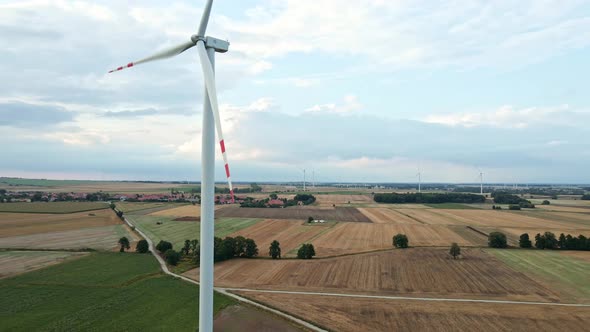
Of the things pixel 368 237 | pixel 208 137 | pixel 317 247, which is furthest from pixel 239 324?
pixel 368 237

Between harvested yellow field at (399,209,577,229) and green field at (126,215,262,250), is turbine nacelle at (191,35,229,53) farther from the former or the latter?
harvested yellow field at (399,209,577,229)

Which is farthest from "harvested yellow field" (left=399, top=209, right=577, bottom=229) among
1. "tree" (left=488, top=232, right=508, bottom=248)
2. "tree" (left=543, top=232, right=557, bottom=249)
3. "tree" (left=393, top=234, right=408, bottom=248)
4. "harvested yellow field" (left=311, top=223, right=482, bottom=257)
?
"tree" (left=393, top=234, right=408, bottom=248)

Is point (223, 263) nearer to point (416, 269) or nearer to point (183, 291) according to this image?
point (183, 291)

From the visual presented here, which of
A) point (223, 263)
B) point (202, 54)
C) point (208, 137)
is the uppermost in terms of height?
point (202, 54)

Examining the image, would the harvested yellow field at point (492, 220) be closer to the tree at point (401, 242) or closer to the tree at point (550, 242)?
the tree at point (550, 242)

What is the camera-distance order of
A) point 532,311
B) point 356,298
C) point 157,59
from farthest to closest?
point 356,298 < point 532,311 < point 157,59

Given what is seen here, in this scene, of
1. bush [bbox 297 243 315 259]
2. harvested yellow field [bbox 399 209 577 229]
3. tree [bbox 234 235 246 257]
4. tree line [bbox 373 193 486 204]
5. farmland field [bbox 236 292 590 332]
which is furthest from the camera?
tree line [bbox 373 193 486 204]

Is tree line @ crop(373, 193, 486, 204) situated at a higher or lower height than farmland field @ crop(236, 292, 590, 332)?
higher
